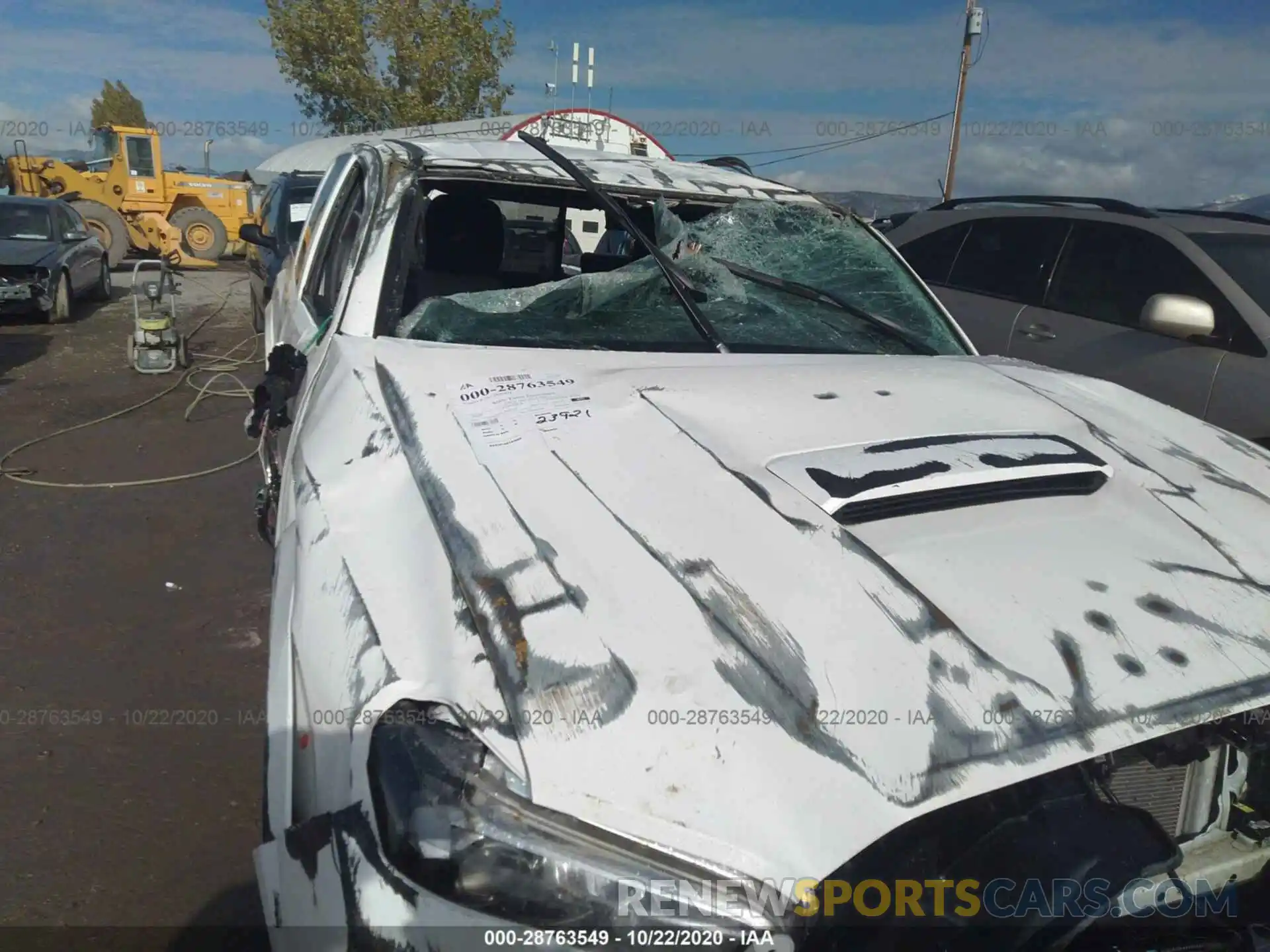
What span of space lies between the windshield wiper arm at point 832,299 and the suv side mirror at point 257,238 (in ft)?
9.16

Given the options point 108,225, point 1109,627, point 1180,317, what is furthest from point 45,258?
point 1109,627

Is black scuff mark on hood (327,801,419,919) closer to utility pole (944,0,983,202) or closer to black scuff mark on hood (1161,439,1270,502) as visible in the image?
black scuff mark on hood (1161,439,1270,502)

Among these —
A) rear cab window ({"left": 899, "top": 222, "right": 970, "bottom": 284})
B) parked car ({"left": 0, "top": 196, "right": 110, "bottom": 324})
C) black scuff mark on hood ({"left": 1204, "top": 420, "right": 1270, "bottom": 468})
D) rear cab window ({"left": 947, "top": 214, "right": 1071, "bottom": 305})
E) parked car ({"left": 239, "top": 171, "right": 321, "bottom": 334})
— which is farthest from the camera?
parked car ({"left": 0, "top": 196, "right": 110, "bottom": 324})

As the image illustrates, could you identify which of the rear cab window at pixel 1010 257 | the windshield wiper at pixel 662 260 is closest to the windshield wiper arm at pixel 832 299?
the windshield wiper at pixel 662 260

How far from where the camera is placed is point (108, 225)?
16078 mm

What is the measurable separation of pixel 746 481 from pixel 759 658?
Answer: 47 cm

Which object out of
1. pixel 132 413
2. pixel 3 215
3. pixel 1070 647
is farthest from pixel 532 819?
pixel 3 215

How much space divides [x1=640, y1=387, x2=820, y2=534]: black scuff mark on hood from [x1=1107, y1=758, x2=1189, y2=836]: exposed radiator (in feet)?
2.28

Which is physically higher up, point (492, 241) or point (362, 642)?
point (492, 241)

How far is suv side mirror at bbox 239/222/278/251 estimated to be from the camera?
4.71 m

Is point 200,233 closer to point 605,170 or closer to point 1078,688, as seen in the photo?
point 605,170

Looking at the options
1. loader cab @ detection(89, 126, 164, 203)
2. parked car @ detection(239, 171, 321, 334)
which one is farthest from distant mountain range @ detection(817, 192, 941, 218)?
loader cab @ detection(89, 126, 164, 203)

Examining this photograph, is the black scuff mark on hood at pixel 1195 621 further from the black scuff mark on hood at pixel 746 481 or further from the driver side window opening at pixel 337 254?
the driver side window opening at pixel 337 254

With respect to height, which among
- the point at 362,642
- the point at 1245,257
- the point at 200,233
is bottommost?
the point at 200,233
